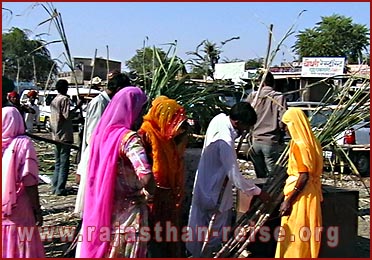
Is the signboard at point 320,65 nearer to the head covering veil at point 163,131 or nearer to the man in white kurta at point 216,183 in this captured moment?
the man in white kurta at point 216,183

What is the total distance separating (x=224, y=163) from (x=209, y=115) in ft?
5.25

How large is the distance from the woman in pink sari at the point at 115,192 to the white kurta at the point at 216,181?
886mm

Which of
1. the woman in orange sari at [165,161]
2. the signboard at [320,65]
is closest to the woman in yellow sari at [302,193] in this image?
the woman in orange sari at [165,161]

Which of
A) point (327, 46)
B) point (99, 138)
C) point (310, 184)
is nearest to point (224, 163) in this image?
point (310, 184)

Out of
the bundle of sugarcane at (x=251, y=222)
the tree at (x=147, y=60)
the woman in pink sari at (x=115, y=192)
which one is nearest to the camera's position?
the woman in pink sari at (x=115, y=192)

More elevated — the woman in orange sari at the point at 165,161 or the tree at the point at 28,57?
the tree at the point at 28,57

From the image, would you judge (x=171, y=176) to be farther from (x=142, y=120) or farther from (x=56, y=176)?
(x=56, y=176)

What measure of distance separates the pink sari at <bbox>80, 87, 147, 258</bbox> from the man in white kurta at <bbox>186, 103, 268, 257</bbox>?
3.04ft

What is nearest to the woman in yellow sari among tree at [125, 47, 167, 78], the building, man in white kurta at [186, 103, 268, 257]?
man in white kurta at [186, 103, 268, 257]

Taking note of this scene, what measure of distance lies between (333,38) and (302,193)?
3507 centimetres

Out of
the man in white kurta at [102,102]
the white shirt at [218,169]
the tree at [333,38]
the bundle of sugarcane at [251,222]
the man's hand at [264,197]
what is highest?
the tree at [333,38]

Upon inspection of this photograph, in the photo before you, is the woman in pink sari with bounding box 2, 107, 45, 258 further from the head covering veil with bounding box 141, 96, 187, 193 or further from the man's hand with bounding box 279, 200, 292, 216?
the man's hand with bounding box 279, 200, 292, 216

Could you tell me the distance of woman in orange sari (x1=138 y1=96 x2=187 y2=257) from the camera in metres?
3.84

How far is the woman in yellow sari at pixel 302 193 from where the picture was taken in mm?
4057
